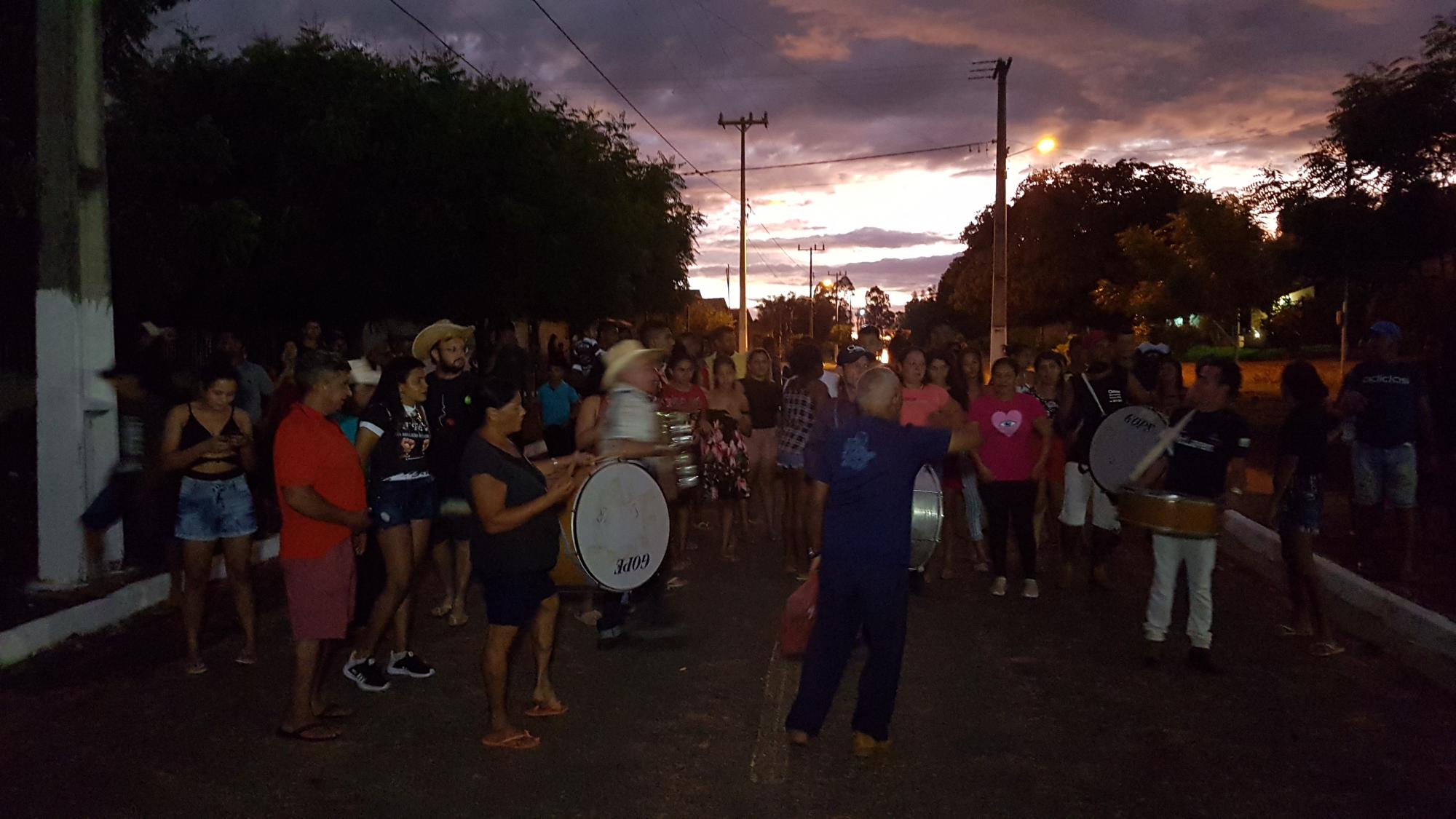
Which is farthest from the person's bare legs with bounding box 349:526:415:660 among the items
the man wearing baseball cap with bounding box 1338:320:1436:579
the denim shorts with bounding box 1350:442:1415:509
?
the denim shorts with bounding box 1350:442:1415:509

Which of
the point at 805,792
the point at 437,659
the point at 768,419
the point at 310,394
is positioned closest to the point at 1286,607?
the point at 768,419

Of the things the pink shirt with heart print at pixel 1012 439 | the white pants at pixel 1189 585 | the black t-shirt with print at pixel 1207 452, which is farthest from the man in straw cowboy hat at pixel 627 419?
the black t-shirt with print at pixel 1207 452

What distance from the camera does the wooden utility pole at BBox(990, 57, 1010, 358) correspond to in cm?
2531

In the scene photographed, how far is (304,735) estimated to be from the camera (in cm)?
541

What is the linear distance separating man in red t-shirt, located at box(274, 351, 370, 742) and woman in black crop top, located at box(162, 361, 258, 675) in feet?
3.50

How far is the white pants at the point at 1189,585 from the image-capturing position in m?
6.52

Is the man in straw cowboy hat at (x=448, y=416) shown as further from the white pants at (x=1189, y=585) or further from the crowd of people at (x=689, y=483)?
the white pants at (x=1189, y=585)

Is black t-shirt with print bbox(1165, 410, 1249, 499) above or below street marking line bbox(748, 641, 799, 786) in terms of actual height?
above

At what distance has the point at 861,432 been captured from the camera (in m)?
5.18

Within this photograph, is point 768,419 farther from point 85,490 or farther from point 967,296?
point 967,296

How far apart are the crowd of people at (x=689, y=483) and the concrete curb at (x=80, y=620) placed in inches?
17.7

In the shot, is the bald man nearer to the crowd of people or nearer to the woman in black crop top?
the crowd of people

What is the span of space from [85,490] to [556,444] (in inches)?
187

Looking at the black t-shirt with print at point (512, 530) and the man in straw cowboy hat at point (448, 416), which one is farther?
the man in straw cowboy hat at point (448, 416)
